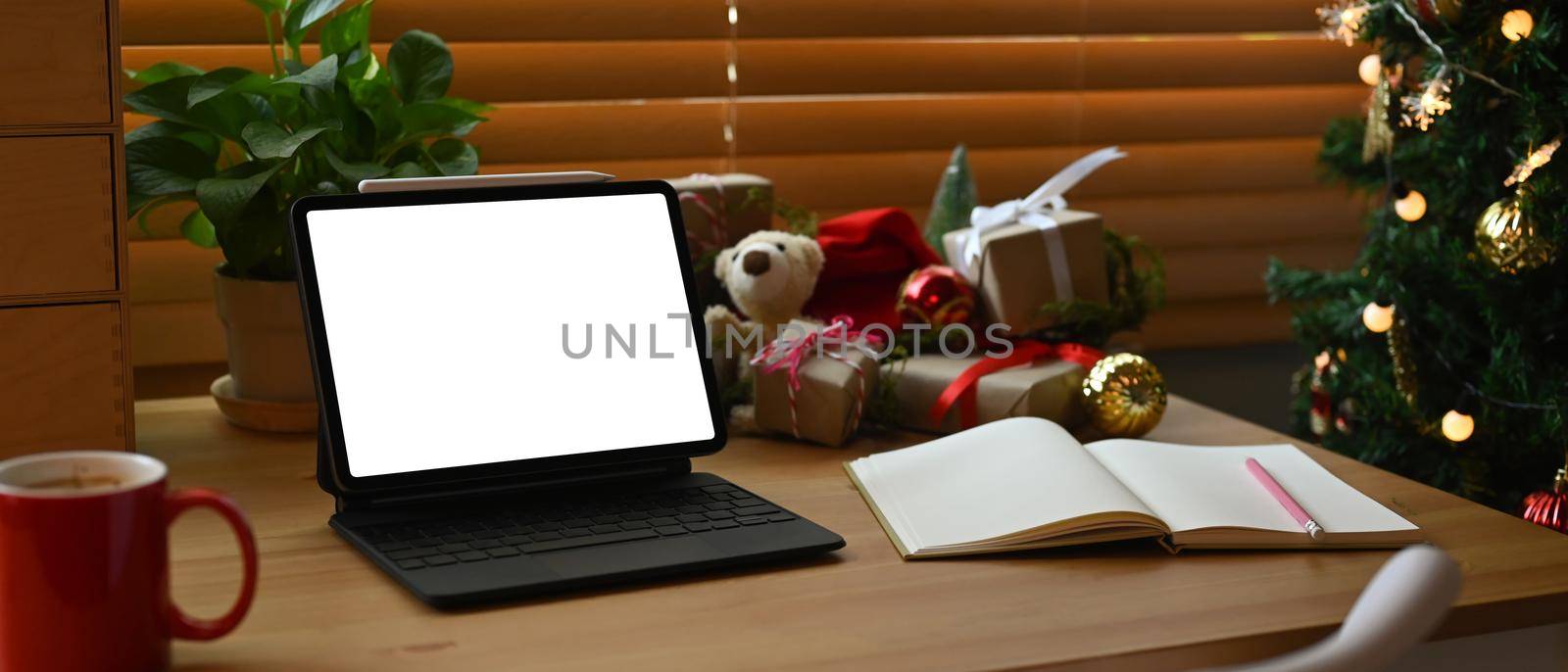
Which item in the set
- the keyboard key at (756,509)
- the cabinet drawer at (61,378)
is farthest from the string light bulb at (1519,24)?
the cabinet drawer at (61,378)

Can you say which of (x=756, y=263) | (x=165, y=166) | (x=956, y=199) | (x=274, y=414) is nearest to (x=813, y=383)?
(x=756, y=263)

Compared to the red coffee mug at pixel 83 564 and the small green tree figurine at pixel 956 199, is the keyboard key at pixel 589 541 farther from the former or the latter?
the small green tree figurine at pixel 956 199

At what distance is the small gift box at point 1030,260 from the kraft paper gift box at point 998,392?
0.21 ft

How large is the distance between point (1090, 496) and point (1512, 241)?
712 mm

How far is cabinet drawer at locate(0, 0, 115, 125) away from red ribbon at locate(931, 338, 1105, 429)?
0.69 m

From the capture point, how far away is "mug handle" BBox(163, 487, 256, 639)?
68 cm

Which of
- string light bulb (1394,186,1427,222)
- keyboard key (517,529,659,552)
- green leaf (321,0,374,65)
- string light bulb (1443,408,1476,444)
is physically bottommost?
string light bulb (1443,408,1476,444)

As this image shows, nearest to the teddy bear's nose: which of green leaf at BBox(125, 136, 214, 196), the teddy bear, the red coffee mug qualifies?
the teddy bear

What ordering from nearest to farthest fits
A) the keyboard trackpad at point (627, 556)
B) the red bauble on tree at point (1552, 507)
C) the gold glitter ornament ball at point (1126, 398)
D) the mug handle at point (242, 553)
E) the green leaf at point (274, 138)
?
the mug handle at point (242, 553)
the keyboard trackpad at point (627, 556)
the green leaf at point (274, 138)
the gold glitter ornament ball at point (1126, 398)
the red bauble on tree at point (1552, 507)

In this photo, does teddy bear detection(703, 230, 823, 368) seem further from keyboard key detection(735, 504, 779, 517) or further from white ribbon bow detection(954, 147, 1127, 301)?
keyboard key detection(735, 504, 779, 517)

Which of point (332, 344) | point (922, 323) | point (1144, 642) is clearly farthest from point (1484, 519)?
point (332, 344)

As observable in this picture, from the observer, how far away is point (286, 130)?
1.11m

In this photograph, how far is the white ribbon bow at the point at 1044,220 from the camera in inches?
48.5

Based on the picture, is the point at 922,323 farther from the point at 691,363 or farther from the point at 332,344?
the point at 332,344
